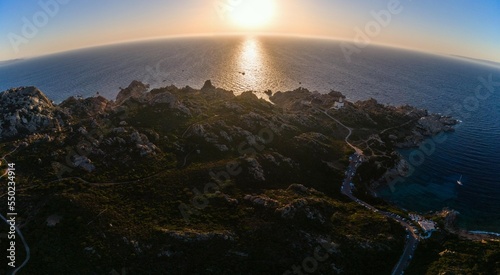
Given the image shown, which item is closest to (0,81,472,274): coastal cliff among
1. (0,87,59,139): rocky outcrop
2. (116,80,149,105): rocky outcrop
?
(0,87,59,139): rocky outcrop

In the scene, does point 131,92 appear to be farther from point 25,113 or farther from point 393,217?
point 393,217

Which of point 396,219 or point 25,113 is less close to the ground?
point 25,113

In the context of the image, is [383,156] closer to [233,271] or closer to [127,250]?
[233,271]

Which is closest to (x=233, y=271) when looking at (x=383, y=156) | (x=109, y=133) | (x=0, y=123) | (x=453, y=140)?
(x=109, y=133)

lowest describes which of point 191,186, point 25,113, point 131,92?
point 191,186

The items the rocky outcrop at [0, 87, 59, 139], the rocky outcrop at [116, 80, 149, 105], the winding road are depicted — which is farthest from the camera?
the rocky outcrop at [116, 80, 149, 105]

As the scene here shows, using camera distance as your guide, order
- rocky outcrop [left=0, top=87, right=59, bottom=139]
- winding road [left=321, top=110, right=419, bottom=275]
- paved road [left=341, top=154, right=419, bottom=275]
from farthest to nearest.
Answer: rocky outcrop [left=0, top=87, right=59, bottom=139], winding road [left=321, top=110, right=419, bottom=275], paved road [left=341, top=154, right=419, bottom=275]

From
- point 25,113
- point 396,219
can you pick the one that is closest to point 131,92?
point 25,113

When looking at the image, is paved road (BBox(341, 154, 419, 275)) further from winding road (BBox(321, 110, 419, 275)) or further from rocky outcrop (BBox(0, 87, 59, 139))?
rocky outcrop (BBox(0, 87, 59, 139))

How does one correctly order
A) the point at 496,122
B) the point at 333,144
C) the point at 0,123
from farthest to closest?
the point at 496,122
the point at 333,144
the point at 0,123
